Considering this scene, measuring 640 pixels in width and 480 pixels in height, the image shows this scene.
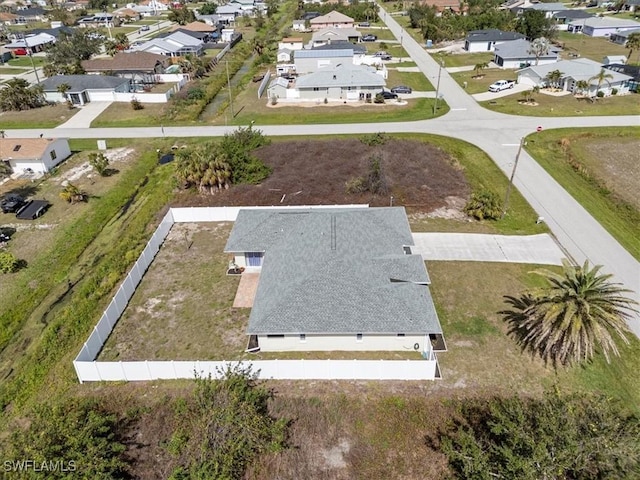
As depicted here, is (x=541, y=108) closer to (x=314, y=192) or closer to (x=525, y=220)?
(x=525, y=220)

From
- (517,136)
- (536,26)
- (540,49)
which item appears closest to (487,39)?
(536,26)

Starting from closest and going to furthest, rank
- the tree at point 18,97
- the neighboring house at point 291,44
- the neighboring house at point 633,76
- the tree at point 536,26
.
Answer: the neighboring house at point 633,76 → the tree at point 18,97 → the tree at point 536,26 → the neighboring house at point 291,44

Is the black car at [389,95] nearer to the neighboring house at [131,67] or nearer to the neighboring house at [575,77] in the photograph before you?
the neighboring house at [575,77]

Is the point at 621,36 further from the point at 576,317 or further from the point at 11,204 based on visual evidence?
the point at 11,204

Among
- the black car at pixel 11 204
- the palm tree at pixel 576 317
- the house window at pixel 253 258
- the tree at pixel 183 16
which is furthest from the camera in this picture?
the tree at pixel 183 16

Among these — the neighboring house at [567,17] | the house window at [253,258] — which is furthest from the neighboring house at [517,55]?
the house window at [253,258]

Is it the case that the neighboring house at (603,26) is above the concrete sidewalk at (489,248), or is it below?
above
